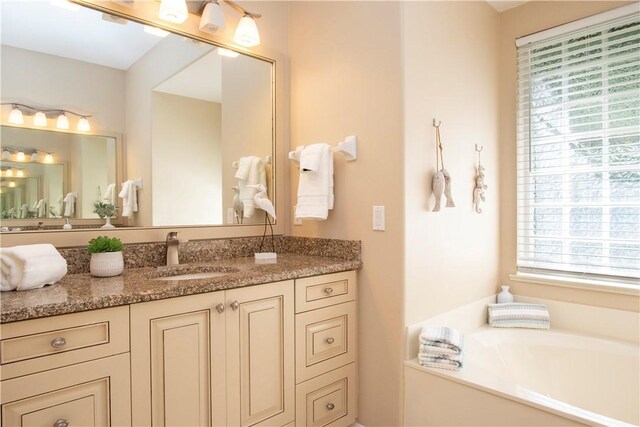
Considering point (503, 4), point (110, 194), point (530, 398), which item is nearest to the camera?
point (530, 398)

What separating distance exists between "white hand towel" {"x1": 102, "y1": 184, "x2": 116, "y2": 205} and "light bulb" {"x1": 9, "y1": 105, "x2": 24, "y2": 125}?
42 centimetres

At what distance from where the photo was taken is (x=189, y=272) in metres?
1.87

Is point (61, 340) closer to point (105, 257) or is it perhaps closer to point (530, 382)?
point (105, 257)

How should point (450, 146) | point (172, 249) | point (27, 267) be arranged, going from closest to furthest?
point (27, 267) → point (172, 249) → point (450, 146)

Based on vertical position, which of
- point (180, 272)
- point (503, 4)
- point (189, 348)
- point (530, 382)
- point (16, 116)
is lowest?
point (530, 382)

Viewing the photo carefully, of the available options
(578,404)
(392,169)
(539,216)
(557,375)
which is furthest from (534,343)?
(392,169)

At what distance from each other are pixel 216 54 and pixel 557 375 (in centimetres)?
270

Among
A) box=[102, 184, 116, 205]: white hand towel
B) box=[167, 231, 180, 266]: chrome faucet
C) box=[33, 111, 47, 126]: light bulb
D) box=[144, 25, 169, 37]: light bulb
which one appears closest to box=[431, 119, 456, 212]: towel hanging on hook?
box=[167, 231, 180, 266]: chrome faucet

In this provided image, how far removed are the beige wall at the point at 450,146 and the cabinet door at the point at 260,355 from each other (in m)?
0.64

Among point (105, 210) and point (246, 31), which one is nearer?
point (105, 210)

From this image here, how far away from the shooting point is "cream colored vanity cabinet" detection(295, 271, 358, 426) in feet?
5.76

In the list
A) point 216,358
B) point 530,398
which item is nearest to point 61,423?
point 216,358

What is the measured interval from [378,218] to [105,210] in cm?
135

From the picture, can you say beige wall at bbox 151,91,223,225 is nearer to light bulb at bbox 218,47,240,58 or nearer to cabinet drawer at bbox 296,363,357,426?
light bulb at bbox 218,47,240,58
